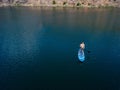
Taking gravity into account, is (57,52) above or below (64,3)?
below

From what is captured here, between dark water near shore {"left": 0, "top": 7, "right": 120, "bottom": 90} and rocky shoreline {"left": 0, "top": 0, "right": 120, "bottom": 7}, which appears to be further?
rocky shoreline {"left": 0, "top": 0, "right": 120, "bottom": 7}

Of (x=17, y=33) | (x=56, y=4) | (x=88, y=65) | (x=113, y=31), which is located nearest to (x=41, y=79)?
(x=88, y=65)

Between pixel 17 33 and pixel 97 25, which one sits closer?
pixel 17 33

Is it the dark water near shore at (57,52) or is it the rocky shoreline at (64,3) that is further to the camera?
the rocky shoreline at (64,3)

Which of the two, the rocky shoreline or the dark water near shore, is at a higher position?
the rocky shoreline

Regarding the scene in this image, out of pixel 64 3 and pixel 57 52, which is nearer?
pixel 57 52

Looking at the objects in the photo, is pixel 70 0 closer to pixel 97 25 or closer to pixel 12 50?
pixel 97 25

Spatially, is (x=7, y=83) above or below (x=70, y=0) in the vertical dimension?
below

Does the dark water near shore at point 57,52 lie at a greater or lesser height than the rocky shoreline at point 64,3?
lesser
